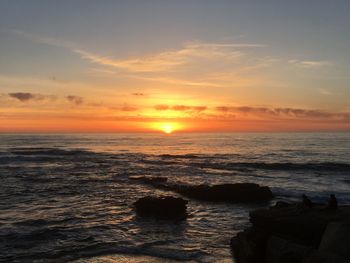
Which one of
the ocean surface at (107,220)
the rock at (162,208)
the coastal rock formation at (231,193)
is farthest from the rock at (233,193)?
the rock at (162,208)

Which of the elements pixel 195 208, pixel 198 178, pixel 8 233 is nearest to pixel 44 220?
pixel 8 233

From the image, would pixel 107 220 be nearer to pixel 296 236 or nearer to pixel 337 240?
pixel 296 236

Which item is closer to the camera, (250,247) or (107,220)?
(250,247)

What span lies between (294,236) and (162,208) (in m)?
10.3

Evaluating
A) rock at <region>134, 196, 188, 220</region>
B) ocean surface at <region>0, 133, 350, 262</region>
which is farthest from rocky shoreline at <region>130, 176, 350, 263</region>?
rock at <region>134, 196, 188, 220</region>

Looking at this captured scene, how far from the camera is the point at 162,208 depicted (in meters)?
22.8

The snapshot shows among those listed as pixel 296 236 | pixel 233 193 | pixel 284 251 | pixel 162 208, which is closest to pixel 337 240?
pixel 284 251

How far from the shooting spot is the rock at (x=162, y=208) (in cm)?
2233

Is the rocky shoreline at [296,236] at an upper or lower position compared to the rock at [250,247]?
upper

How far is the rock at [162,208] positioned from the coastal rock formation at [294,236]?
23.0ft

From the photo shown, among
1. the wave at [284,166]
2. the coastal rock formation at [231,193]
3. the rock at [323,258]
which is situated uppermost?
the rock at [323,258]

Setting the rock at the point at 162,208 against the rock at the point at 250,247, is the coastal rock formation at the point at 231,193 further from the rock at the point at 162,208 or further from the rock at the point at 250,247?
the rock at the point at 250,247

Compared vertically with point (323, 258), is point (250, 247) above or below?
below

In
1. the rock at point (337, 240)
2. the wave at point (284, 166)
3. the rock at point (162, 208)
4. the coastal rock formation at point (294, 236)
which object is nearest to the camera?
the rock at point (337, 240)
